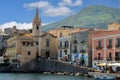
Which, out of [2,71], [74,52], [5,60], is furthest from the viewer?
[5,60]

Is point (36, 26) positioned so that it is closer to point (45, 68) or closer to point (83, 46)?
point (45, 68)

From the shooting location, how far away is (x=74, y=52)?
10062 cm

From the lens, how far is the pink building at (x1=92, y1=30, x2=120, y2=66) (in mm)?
81062

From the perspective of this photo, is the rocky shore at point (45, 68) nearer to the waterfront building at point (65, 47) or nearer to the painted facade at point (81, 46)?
the painted facade at point (81, 46)

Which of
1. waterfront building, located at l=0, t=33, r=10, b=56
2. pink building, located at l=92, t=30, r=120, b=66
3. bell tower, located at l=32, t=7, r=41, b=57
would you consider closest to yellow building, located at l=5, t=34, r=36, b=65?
bell tower, located at l=32, t=7, r=41, b=57

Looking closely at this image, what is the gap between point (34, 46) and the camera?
110 m

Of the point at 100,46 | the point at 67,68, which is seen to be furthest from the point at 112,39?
the point at 67,68

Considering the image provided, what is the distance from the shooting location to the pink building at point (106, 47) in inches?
3191

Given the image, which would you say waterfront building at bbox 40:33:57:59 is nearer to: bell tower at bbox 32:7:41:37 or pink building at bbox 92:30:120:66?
bell tower at bbox 32:7:41:37

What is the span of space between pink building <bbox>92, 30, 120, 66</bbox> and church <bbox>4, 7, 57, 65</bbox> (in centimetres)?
2481

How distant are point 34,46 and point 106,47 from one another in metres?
31.5

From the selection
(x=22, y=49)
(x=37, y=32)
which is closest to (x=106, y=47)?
(x=22, y=49)

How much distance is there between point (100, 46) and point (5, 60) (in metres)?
40.1

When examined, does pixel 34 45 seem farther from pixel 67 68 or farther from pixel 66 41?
pixel 67 68
